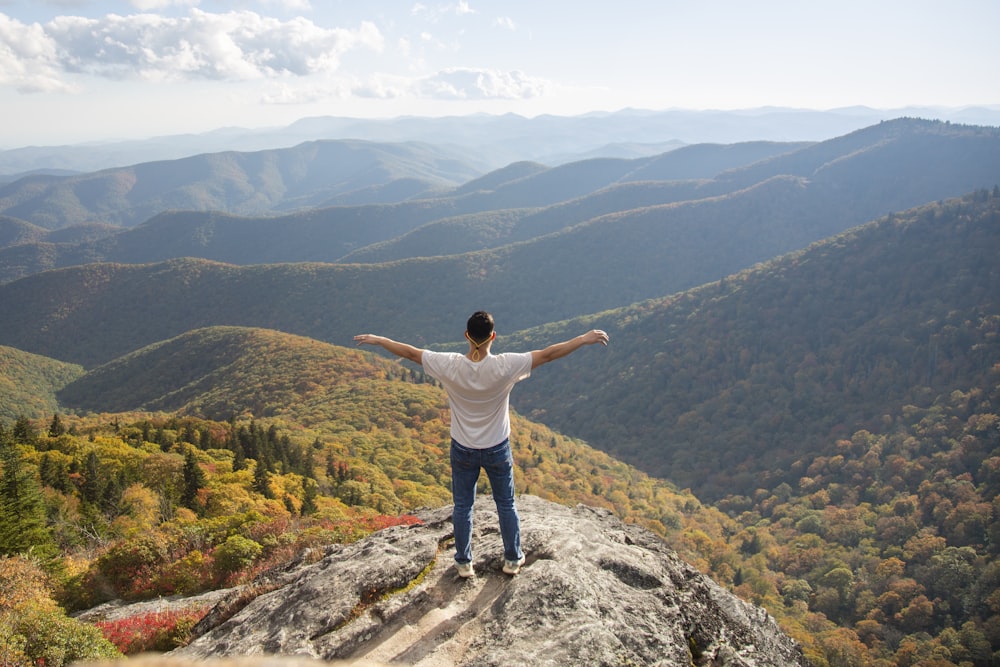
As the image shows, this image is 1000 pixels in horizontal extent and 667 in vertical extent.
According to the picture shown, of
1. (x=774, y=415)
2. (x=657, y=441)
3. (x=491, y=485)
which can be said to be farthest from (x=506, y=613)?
(x=774, y=415)

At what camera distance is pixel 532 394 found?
147 meters

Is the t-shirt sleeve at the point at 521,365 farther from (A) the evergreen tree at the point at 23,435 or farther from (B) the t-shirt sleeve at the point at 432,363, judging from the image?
(A) the evergreen tree at the point at 23,435

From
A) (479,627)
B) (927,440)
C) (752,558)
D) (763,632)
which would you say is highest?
(479,627)

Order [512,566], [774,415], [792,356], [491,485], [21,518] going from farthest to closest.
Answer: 1. [792,356]
2. [774,415]
3. [21,518]
4. [512,566]
5. [491,485]

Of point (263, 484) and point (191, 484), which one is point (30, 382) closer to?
point (191, 484)

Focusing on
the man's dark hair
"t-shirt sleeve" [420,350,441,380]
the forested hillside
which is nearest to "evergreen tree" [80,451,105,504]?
the forested hillside

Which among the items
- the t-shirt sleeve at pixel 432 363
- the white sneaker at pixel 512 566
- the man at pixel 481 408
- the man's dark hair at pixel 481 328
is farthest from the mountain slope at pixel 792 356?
the man's dark hair at pixel 481 328

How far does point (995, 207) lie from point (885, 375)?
60.7 m

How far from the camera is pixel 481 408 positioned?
6.57 m

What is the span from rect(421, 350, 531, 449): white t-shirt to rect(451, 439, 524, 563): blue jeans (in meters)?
0.17

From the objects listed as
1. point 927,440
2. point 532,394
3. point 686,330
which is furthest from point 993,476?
point 532,394

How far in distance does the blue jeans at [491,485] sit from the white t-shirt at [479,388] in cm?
17

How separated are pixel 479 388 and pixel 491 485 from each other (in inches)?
53.6

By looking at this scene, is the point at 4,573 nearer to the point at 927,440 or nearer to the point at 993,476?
the point at 993,476
